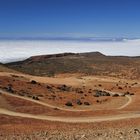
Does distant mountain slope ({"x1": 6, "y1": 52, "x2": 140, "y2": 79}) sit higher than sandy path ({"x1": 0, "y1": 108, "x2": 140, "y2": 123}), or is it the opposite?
distant mountain slope ({"x1": 6, "y1": 52, "x2": 140, "y2": 79})

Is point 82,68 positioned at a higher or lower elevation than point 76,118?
higher

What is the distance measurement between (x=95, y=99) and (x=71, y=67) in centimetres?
9184

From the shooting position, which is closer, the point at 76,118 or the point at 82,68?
the point at 76,118

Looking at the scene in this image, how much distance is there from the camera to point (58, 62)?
15575 cm

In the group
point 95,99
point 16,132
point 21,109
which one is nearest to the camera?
point 16,132

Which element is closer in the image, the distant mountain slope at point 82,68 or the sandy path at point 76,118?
the sandy path at point 76,118

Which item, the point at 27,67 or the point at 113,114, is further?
the point at 27,67

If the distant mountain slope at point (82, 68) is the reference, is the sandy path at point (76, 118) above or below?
below

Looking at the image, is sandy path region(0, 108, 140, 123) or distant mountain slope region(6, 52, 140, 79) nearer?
sandy path region(0, 108, 140, 123)

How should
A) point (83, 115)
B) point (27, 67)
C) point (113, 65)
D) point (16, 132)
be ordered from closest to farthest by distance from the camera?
point (16, 132) < point (83, 115) < point (27, 67) < point (113, 65)

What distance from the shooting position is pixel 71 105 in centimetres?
4466

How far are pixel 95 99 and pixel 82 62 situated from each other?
107 metres

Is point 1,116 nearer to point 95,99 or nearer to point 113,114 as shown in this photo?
point 113,114

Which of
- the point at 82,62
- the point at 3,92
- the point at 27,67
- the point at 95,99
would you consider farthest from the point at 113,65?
the point at 3,92
